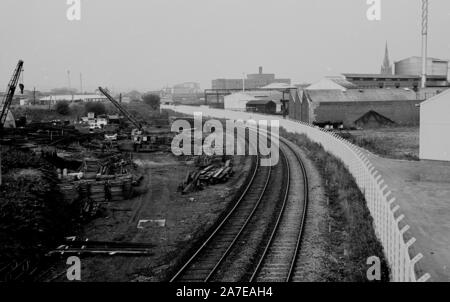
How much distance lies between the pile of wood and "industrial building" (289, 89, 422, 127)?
2161 cm

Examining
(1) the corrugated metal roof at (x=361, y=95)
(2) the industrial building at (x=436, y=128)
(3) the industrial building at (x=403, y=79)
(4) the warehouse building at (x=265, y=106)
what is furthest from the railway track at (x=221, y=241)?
(4) the warehouse building at (x=265, y=106)

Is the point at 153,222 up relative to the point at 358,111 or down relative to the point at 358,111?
down

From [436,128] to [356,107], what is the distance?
22285mm

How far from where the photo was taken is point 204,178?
64.6 feet

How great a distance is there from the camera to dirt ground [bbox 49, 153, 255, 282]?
1010cm

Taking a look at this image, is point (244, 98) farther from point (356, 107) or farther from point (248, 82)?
point (248, 82)

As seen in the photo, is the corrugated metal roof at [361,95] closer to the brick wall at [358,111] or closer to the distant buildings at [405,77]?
the brick wall at [358,111]

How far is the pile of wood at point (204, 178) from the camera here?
1870 cm

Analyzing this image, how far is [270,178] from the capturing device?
20469 millimetres

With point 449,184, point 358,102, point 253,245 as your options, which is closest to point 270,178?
point 449,184

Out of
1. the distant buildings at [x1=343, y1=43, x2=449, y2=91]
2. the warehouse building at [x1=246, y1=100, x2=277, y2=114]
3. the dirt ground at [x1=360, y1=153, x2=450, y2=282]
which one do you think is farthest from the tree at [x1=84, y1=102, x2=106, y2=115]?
the dirt ground at [x1=360, y1=153, x2=450, y2=282]

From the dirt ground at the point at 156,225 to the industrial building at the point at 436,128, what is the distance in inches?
331

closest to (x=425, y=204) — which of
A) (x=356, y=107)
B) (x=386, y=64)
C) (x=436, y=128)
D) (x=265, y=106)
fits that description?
(x=436, y=128)

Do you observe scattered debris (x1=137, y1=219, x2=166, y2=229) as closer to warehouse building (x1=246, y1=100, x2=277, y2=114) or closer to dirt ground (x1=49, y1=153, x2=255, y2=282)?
dirt ground (x1=49, y1=153, x2=255, y2=282)
